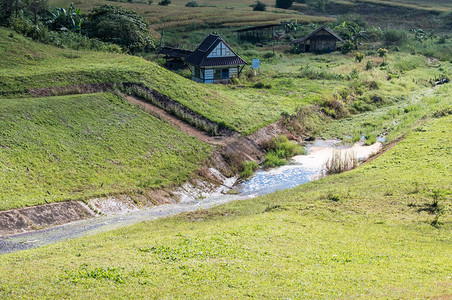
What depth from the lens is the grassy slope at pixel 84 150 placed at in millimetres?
28203

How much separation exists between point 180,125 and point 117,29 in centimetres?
3041

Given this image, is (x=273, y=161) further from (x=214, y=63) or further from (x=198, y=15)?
(x=198, y=15)

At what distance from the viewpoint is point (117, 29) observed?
6719cm

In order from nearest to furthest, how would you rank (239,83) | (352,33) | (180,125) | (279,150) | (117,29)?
1. (180,125)
2. (279,150)
3. (239,83)
4. (117,29)
5. (352,33)

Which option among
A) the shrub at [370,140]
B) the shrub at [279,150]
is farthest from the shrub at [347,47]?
the shrub at [279,150]

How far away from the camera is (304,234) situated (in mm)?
20781

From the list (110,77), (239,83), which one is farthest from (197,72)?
(110,77)

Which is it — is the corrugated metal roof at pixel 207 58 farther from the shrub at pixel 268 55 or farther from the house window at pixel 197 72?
the shrub at pixel 268 55

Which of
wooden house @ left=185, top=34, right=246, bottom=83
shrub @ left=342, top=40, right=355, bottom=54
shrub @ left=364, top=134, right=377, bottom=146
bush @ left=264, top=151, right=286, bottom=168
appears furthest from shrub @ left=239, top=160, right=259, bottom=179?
shrub @ left=342, top=40, right=355, bottom=54

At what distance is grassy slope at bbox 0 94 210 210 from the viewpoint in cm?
2820

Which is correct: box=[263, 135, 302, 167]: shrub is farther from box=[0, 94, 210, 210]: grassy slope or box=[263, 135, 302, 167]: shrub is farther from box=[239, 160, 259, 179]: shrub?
box=[0, 94, 210, 210]: grassy slope

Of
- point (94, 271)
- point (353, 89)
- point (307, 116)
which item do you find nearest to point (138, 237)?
point (94, 271)

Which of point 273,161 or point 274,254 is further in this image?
point 273,161

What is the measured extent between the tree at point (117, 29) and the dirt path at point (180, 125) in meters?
24.3
